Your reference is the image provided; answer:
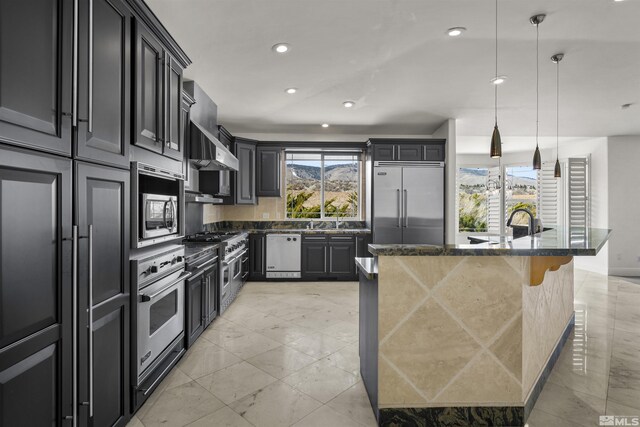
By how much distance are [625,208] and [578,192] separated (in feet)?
2.74

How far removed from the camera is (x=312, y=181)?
6.68m

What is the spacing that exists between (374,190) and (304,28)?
3.27 metres

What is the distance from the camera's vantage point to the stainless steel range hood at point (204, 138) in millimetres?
3557

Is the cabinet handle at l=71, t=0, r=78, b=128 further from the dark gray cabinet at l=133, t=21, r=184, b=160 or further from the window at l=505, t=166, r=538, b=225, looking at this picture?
the window at l=505, t=166, r=538, b=225

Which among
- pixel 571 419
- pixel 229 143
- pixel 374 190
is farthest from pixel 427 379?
pixel 229 143

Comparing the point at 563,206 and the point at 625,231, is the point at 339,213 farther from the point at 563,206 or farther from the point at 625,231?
the point at 625,231

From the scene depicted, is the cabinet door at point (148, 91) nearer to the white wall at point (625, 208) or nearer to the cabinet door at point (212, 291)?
the cabinet door at point (212, 291)

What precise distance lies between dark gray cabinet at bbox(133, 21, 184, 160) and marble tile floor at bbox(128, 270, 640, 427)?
1.66 meters

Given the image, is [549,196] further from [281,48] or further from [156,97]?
[156,97]

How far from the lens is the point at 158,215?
2.37 meters

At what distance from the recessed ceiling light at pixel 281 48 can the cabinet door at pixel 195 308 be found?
2.19 m

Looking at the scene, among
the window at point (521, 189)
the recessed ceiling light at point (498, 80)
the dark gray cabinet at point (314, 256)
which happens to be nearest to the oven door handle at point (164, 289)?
the dark gray cabinet at point (314, 256)

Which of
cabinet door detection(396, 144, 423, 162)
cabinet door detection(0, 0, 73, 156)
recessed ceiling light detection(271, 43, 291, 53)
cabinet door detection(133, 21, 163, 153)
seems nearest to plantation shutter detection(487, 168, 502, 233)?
cabinet door detection(396, 144, 423, 162)

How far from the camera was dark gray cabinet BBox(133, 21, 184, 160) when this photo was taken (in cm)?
211
